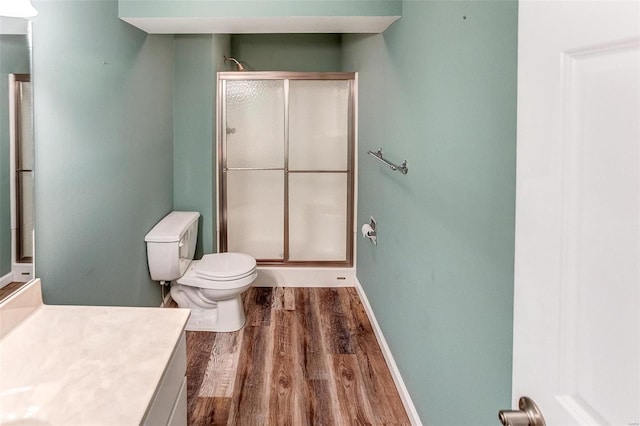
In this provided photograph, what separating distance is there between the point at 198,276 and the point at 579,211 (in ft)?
8.90

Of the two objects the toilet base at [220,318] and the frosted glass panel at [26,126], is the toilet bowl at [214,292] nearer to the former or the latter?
the toilet base at [220,318]

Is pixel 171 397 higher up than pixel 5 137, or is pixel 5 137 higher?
pixel 5 137

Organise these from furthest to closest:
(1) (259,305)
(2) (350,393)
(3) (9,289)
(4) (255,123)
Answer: (4) (255,123)
(1) (259,305)
(2) (350,393)
(3) (9,289)

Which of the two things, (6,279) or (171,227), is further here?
(171,227)

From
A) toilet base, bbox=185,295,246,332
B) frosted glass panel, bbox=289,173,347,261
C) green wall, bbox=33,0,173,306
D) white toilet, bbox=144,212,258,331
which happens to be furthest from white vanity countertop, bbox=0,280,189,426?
frosted glass panel, bbox=289,173,347,261

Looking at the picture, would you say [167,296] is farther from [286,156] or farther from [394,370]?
[394,370]

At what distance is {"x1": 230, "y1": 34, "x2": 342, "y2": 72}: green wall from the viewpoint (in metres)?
4.70

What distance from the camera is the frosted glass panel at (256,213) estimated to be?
13.1ft

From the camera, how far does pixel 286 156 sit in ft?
13.0

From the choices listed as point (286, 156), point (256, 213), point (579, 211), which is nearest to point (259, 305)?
point (256, 213)

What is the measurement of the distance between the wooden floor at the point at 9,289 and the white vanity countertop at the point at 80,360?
0.02 meters

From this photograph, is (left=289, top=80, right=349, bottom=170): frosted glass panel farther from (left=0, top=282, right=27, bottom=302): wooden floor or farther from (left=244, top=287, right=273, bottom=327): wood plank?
(left=0, top=282, right=27, bottom=302): wooden floor

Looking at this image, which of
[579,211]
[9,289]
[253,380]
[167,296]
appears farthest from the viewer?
[167,296]

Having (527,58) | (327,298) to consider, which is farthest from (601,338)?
(327,298)
